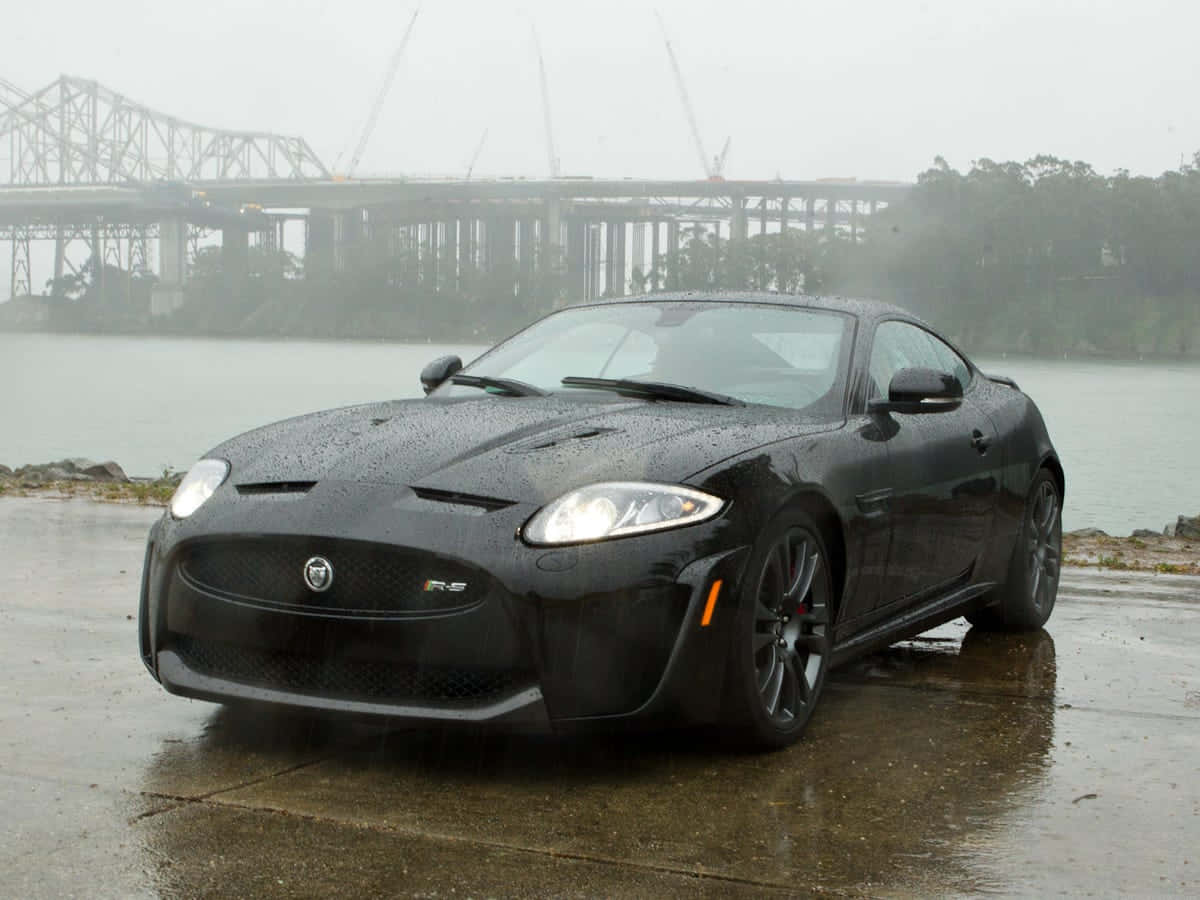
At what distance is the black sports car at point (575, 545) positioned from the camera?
3.81 m

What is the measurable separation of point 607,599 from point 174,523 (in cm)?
118

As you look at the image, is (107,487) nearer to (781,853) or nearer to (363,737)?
(363,737)

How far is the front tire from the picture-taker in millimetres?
4082

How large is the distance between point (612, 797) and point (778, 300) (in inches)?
84.8

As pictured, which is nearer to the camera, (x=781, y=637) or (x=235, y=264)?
(x=781, y=637)

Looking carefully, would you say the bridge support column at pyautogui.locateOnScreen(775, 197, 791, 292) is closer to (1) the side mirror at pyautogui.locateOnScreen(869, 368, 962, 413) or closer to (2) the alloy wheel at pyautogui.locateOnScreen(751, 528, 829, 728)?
(1) the side mirror at pyautogui.locateOnScreen(869, 368, 962, 413)

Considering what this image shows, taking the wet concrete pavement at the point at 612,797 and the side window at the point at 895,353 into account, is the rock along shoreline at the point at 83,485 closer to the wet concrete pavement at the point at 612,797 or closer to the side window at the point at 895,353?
the side window at the point at 895,353

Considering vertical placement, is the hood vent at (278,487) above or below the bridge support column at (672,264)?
above

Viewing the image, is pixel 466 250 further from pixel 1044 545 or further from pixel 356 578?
pixel 356 578

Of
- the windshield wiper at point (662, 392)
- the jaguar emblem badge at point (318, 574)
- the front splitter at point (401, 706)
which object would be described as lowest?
the front splitter at point (401, 706)

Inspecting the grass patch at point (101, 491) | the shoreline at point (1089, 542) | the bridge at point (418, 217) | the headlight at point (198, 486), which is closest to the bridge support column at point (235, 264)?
the bridge at point (418, 217)

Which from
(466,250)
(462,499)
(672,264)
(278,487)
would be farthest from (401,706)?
(466,250)

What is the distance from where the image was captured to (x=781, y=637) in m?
4.37

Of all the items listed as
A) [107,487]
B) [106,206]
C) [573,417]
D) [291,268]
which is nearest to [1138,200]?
[291,268]
